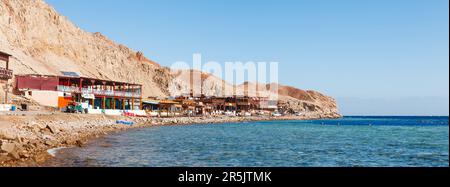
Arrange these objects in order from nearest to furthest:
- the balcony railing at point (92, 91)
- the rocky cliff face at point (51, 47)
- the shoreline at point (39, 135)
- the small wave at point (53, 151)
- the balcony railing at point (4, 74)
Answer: the shoreline at point (39, 135) < the small wave at point (53, 151) < the balcony railing at point (4, 74) < the balcony railing at point (92, 91) < the rocky cliff face at point (51, 47)

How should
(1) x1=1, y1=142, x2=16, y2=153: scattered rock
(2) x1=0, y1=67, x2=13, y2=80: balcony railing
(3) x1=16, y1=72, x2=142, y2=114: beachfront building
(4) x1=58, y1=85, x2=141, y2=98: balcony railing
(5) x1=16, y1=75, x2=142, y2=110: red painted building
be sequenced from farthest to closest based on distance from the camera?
(4) x1=58, y1=85, x2=141, y2=98: balcony railing → (5) x1=16, y1=75, x2=142, y2=110: red painted building → (3) x1=16, y1=72, x2=142, y2=114: beachfront building → (2) x1=0, y1=67, x2=13, y2=80: balcony railing → (1) x1=1, y1=142, x2=16, y2=153: scattered rock

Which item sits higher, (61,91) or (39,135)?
(61,91)

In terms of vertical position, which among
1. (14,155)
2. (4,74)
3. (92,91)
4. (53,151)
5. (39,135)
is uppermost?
(4,74)

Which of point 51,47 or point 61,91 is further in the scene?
point 51,47

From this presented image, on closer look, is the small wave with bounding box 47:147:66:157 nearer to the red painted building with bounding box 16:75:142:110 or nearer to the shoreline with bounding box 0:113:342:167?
the shoreline with bounding box 0:113:342:167

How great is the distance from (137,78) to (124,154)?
125699 mm

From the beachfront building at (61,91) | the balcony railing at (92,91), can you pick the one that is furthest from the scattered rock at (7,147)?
the balcony railing at (92,91)

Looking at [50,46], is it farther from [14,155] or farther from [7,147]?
[14,155]

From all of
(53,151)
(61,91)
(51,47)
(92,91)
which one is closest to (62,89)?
(61,91)

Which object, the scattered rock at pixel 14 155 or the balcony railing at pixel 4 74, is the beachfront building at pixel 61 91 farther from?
the scattered rock at pixel 14 155

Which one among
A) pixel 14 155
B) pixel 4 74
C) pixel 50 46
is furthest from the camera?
pixel 50 46

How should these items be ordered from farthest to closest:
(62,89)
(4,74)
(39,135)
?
(62,89) < (4,74) < (39,135)

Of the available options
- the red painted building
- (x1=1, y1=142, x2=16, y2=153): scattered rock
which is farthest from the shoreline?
the red painted building
